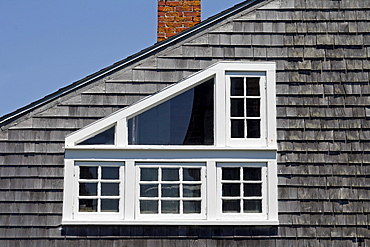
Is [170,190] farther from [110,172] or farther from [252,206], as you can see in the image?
[252,206]

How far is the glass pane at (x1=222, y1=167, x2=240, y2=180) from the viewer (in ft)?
26.9

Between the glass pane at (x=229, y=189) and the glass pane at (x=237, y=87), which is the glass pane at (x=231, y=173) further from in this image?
the glass pane at (x=237, y=87)

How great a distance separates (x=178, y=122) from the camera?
8.32 metres

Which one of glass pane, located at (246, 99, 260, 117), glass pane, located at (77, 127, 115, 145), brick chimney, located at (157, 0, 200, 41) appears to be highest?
brick chimney, located at (157, 0, 200, 41)

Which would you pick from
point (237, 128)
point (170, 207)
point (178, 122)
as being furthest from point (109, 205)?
point (237, 128)

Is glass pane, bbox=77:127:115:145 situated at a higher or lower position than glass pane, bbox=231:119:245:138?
lower

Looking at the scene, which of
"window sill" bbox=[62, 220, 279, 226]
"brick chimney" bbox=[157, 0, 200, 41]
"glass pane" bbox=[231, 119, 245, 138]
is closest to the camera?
"window sill" bbox=[62, 220, 279, 226]

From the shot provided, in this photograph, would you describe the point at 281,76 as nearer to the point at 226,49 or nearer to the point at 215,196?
the point at 226,49

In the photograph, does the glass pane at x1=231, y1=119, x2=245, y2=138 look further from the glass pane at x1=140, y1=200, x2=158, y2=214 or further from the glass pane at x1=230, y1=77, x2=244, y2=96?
the glass pane at x1=140, y1=200, x2=158, y2=214

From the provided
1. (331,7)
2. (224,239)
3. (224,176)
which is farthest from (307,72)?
(224,239)

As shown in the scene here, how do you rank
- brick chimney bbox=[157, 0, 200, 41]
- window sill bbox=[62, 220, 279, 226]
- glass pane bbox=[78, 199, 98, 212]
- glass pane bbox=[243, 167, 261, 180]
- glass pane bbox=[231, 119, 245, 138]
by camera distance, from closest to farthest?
window sill bbox=[62, 220, 279, 226] < glass pane bbox=[78, 199, 98, 212] < glass pane bbox=[243, 167, 261, 180] < glass pane bbox=[231, 119, 245, 138] < brick chimney bbox=[157, 0, 200, 41]

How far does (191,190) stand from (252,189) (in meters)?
0.79

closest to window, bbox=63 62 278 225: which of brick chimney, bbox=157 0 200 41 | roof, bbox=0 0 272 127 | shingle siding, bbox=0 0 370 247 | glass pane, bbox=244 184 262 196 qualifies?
glass pane, bbox=244 184 262 196

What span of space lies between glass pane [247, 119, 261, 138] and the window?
0.01 m
